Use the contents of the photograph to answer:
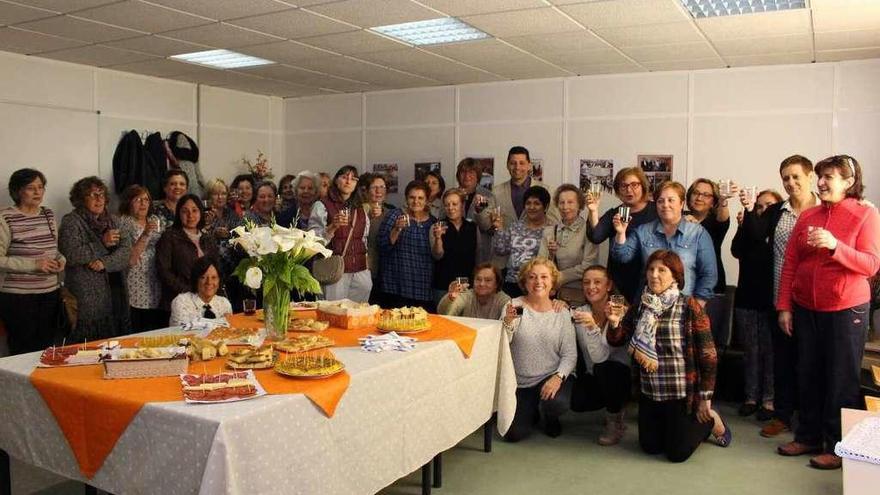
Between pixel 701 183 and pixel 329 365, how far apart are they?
3.42 meters

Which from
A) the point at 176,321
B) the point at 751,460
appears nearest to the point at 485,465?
the point at 751,460

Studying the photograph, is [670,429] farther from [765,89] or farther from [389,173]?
[389,173]

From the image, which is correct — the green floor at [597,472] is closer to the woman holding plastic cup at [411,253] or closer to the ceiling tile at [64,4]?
the woman holding plastic cup at [411,253]

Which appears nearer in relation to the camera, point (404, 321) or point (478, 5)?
point (404, 321)

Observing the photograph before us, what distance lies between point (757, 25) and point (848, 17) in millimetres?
514

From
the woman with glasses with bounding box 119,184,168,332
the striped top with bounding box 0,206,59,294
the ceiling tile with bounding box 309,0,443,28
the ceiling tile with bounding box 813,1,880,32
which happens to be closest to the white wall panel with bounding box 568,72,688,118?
the ceiling tile with bounding box 813,1,880,32

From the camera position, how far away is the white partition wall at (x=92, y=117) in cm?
602

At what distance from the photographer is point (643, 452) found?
4141 mm

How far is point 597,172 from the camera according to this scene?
22.2 feet

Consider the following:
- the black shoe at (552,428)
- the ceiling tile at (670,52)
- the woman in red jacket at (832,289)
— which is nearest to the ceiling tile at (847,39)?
the ceiling tile at (670,52)

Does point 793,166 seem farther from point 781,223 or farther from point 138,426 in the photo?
point 138,426

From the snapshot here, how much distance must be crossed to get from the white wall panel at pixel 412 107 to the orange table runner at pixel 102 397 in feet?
17.1

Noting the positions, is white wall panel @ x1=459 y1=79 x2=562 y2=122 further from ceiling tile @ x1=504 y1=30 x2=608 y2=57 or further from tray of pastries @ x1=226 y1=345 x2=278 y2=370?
tray of pastries @ x1=226 y1=345 x2=278 y2=370

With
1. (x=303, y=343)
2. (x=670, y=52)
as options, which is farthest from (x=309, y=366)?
(x=670, y=52)
